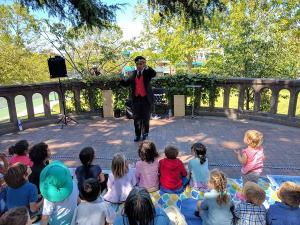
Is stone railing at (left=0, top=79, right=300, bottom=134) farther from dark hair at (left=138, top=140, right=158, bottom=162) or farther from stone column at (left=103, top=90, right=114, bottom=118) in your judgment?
dark hair at (left=138, top=140, right=158, bottom=162)

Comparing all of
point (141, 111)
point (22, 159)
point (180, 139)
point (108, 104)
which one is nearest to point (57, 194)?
point (22, 159)

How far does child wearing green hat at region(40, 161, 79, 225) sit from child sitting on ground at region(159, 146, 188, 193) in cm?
113

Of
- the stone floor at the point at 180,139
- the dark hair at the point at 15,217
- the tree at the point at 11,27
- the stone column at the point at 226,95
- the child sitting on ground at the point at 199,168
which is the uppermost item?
the tree at the point at 11,27

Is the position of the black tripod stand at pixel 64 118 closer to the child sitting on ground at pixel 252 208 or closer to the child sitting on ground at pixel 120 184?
the child sitting on ground at pixel 120 184

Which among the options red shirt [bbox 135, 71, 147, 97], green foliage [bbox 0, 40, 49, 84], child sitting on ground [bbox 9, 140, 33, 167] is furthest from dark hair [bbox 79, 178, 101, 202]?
green foliage [bbox 0, 40, 49, 84]

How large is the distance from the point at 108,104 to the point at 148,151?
4491 millimetres

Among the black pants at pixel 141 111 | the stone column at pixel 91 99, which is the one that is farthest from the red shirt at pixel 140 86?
the stone column at pixel 91 99

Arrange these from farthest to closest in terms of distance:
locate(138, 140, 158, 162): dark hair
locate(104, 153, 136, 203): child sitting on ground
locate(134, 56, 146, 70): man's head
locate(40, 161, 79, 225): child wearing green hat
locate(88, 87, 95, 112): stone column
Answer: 1. locate(88, 87, 95, 112): stone column
2. locate(134, 56, 146, 70): man's head
3. locate(138, 140, 158, 162): dark hair
4. locate(104, 153, 136, 203): child sitting on ground
5. locate(40, 161, 79, 225): child wearing green hat

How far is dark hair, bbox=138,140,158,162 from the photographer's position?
3.10 meters

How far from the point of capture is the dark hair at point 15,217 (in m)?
1.55

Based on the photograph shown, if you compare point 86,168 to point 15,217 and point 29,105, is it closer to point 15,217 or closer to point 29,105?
point 15,217

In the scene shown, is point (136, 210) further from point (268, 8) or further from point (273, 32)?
point (268, 8)

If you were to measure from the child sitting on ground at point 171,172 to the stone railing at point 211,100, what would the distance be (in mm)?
4031

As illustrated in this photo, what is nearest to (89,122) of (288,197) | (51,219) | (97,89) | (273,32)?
(97,89)
